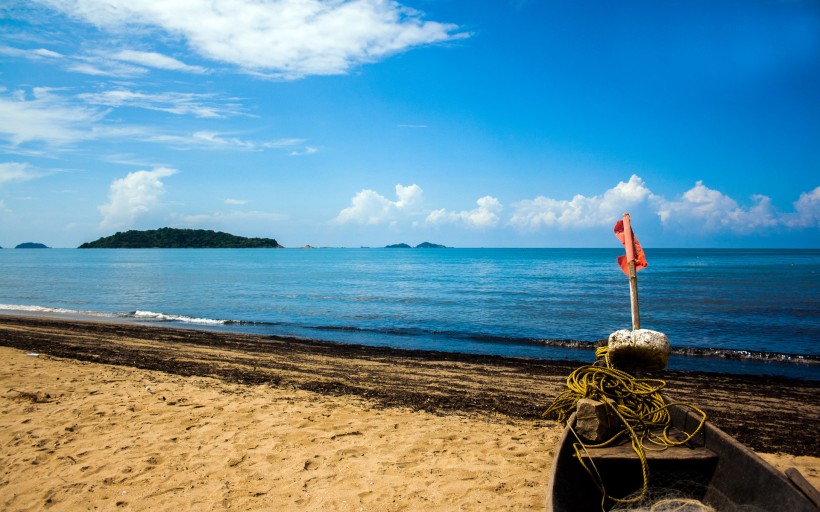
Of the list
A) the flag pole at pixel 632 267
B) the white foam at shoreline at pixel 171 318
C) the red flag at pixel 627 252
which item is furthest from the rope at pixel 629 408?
the white foam at shoreline at pixel 171 318

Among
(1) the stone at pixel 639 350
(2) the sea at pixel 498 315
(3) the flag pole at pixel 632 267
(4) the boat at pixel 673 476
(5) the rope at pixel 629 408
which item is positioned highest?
(3) the flag pole at pixel 632 267

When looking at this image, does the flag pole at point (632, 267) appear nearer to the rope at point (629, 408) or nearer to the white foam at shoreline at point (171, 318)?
the rope at point (629, 408)

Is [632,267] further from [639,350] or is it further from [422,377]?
[422,377]

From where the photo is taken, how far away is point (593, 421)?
16.8 ft

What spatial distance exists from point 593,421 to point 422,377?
6.92 metres

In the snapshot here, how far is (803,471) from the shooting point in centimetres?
630

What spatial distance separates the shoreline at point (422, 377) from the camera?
8773mm

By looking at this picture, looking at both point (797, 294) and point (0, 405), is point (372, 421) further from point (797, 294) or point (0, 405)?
point (797, 294)

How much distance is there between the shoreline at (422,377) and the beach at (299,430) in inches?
2.7

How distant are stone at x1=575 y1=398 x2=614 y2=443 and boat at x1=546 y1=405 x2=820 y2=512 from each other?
0.13 meters

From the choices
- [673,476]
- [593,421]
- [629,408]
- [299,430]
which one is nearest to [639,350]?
[629,408]

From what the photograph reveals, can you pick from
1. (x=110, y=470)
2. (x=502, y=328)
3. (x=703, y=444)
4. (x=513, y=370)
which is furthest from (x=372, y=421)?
(x=502, y=328)

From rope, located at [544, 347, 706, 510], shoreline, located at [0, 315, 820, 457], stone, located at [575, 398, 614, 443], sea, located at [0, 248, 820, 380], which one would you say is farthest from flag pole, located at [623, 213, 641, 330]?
sea, located at [0, 248, 820, 380]

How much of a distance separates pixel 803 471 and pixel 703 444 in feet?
8.55
